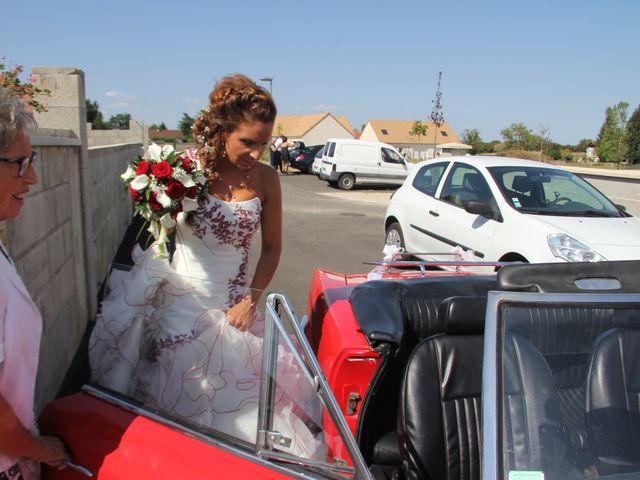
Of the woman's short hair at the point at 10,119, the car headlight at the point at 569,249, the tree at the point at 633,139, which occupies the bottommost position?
the car headlight at the point at 569,249

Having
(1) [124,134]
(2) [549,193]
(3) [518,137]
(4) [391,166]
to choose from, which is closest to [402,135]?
(3) [518,137]

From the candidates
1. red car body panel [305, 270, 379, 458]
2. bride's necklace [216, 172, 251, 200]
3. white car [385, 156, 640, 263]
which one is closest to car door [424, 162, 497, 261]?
white car [385, 156, 640, 263]

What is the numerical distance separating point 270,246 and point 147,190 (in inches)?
27.1

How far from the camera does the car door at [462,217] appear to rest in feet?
19.0

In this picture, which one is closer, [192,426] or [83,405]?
[192,426]

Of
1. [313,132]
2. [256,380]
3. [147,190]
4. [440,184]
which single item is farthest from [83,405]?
[313,132]

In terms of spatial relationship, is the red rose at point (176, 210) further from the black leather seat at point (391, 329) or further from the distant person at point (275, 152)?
the distant person at point (275, 152)

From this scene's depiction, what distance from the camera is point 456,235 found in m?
6.13

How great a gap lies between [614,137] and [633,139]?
697cm

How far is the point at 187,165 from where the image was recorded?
7.48 ft

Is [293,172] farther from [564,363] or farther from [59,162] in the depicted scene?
[564,363]

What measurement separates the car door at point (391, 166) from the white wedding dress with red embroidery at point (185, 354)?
60.9 ft

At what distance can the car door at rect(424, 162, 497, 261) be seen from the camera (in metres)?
5.80

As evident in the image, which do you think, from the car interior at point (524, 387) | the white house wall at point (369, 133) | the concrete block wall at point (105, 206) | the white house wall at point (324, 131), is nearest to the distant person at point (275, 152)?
the concrete block wall at point (105, 206)
